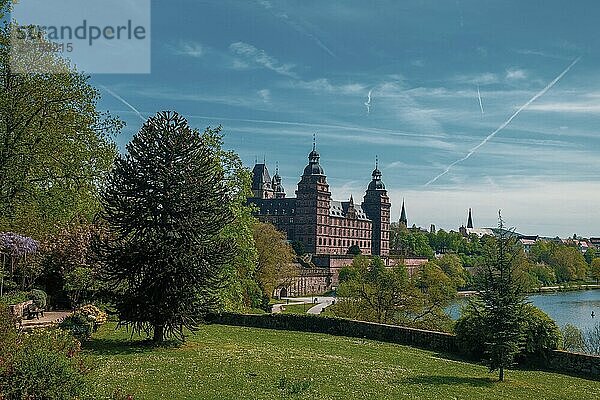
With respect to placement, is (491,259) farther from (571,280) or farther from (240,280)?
(571,280)

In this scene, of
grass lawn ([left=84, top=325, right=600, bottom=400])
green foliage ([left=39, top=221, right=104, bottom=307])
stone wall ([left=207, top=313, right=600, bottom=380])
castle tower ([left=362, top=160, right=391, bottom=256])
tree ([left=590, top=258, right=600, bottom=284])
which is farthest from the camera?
castle tower ([left=362, top=160, right=391, bottom=256])

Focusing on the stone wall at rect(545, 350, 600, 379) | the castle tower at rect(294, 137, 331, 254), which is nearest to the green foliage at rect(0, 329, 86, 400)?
the stone wall at rect(545, 350, 600, 379)

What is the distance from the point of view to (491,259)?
48.1 feet

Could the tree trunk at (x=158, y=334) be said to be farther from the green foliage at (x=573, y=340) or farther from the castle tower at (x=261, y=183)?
the castle tower at (x=261, y=183)

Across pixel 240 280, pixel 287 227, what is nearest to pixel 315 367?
pixel 240 280

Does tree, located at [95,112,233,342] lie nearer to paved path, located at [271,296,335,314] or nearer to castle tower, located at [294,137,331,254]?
paved path, located at [271,296,335,314]

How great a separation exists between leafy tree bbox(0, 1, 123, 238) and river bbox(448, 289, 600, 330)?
96.4 feet

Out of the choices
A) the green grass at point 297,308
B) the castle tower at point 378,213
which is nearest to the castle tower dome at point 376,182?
the castle tower at point 378,213

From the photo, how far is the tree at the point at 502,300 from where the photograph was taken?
1374cm

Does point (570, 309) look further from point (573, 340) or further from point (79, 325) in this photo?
point (79, 325)

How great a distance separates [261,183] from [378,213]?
84.8ft

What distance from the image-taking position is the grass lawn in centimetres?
1193

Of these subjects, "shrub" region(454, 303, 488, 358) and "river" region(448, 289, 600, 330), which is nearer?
"shrub" region(454, 303, 488, 358)

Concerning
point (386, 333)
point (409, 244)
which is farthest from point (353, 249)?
point (386, 333)
